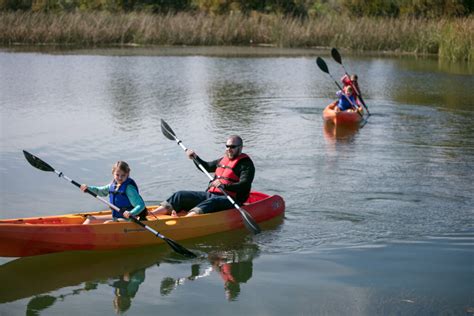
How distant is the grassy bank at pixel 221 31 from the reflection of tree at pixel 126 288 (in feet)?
75.4

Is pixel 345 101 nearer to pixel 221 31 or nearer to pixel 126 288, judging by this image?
pixel 126 288

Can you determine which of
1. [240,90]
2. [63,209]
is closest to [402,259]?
[63,209]

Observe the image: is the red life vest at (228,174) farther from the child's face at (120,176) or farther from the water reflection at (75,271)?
the child's face at (120,176)

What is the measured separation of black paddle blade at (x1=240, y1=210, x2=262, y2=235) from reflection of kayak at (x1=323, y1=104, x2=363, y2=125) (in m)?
7.35

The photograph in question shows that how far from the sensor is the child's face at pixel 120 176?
8117 millimetres

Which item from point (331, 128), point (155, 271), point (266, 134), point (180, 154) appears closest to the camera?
point (155, 271)

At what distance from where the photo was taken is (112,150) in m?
12.9

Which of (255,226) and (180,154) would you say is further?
(180,154)

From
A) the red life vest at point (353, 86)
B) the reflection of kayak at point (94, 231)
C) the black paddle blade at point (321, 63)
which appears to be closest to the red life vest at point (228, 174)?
the reflection of kayak at point (94, 231)

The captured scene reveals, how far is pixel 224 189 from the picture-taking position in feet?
30.0

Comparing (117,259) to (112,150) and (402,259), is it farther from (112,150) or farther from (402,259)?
(112,150)

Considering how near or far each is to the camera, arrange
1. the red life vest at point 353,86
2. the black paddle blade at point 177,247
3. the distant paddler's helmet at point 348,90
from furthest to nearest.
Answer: the distant paddler's helmet at point 348,90 < the red life vest at point 353,86 < the black paddle blade at point 177,247

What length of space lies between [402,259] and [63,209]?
3.91m

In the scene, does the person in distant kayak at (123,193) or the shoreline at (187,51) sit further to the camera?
the shoreline at (187,51)
